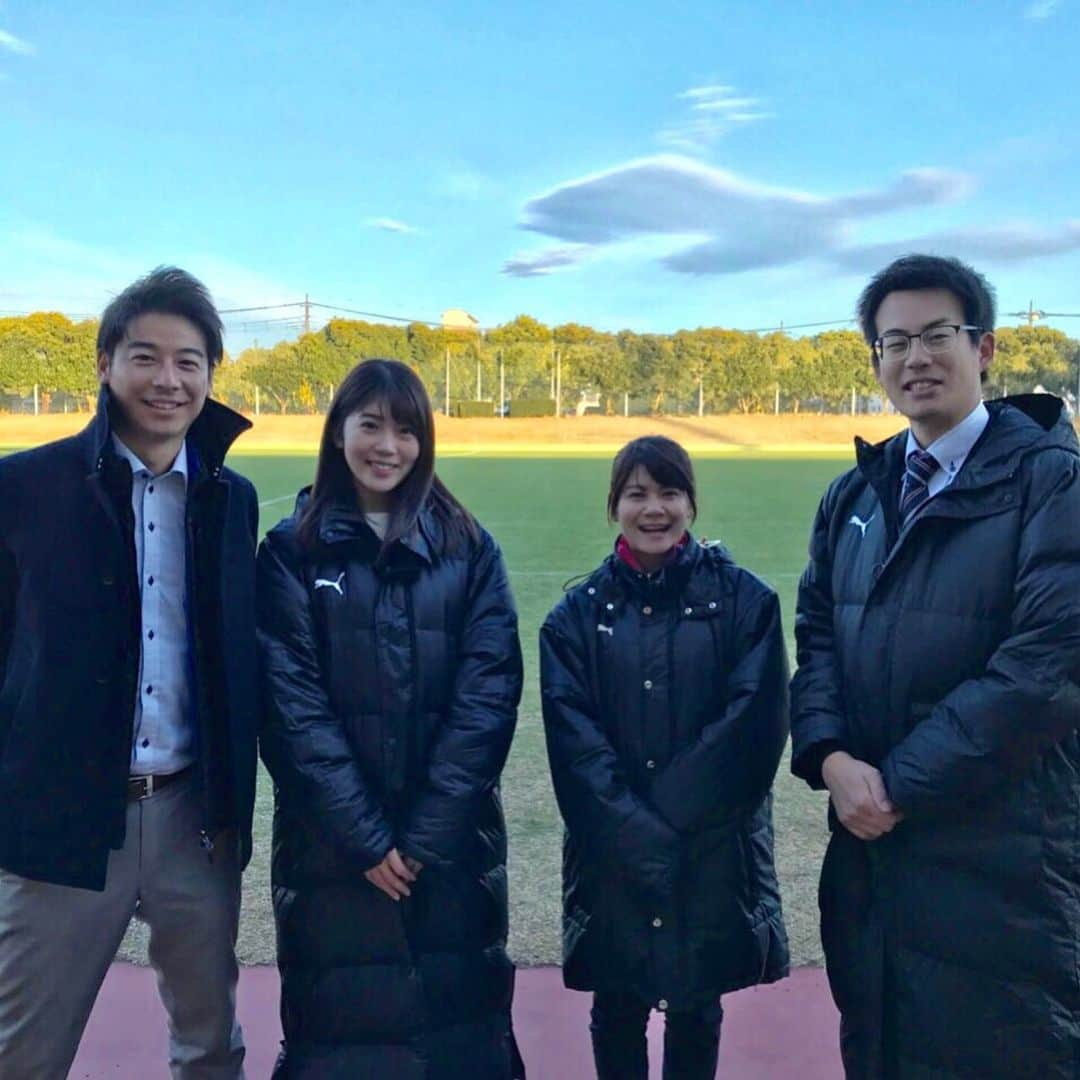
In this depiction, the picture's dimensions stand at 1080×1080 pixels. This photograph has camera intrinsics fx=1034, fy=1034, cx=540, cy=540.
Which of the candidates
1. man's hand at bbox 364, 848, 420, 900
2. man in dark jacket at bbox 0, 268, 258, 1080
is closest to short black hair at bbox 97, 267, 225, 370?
man in dark jacket at bbox 0, 268, 258, 1080

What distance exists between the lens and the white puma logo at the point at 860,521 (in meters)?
2.20

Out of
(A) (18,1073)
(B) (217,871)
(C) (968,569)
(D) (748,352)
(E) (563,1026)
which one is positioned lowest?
(E) (563,1026)

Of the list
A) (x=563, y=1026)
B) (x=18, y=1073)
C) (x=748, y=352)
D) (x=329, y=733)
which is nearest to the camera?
(x=18, y=1073)

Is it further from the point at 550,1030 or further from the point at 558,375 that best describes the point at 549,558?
the point at 558,375

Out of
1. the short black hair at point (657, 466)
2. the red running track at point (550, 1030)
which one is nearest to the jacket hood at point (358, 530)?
the short black hair at point (657, 466)

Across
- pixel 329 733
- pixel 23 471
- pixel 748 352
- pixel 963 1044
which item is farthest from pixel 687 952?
pixel 748 352

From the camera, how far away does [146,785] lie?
2.19 m

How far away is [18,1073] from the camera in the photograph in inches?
83.1

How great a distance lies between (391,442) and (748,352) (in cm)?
6317

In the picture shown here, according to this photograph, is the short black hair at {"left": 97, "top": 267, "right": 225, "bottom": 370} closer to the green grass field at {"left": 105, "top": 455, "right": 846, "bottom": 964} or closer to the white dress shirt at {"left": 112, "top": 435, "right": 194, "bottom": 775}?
the white dress shirt at {"left": 112, "top": 435, "right": 194, "bottom": 775}

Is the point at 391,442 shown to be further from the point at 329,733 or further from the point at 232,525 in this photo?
the point at 329,733

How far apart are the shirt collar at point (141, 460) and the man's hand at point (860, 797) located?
1.52 m

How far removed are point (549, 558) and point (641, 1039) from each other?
916cm

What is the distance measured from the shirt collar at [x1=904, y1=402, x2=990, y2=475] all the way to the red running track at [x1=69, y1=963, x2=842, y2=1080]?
5.07 ft
